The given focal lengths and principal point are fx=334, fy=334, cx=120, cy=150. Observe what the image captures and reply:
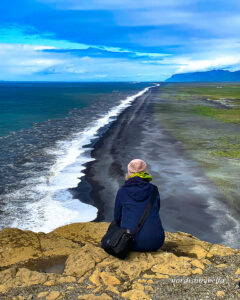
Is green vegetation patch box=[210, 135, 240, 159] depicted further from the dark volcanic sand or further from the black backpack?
the black backpack

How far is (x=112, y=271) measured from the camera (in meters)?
6.23

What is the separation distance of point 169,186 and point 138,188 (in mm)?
8719

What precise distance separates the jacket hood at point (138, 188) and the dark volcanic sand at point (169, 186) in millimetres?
4632

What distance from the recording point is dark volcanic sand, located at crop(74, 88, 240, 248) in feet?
36.4

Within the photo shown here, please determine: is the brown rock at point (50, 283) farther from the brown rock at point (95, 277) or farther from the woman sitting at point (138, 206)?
the woman sitting at point (138, 206)

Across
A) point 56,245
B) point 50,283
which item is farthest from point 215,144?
point 50,283

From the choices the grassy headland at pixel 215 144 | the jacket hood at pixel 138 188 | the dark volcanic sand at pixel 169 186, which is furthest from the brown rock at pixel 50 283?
the grassy headland at pixel 215 144

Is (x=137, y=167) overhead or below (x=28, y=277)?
overhead

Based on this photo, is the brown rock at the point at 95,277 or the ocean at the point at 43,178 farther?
the ocean at the point at 43,178

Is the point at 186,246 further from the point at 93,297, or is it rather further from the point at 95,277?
the point at 93,297

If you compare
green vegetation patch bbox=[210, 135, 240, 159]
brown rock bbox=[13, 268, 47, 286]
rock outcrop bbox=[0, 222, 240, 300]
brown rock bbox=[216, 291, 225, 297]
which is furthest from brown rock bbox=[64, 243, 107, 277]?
green vegetation patch bbox=[210, 135, 240, 159]

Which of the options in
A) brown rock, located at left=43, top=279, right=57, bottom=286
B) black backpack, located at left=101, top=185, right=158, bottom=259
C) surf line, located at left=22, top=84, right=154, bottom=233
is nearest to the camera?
brown rock, located at left=43, top=279, right=57, bottom=286

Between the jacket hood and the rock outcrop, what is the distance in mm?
1256

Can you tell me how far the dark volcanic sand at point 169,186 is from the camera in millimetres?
11086
